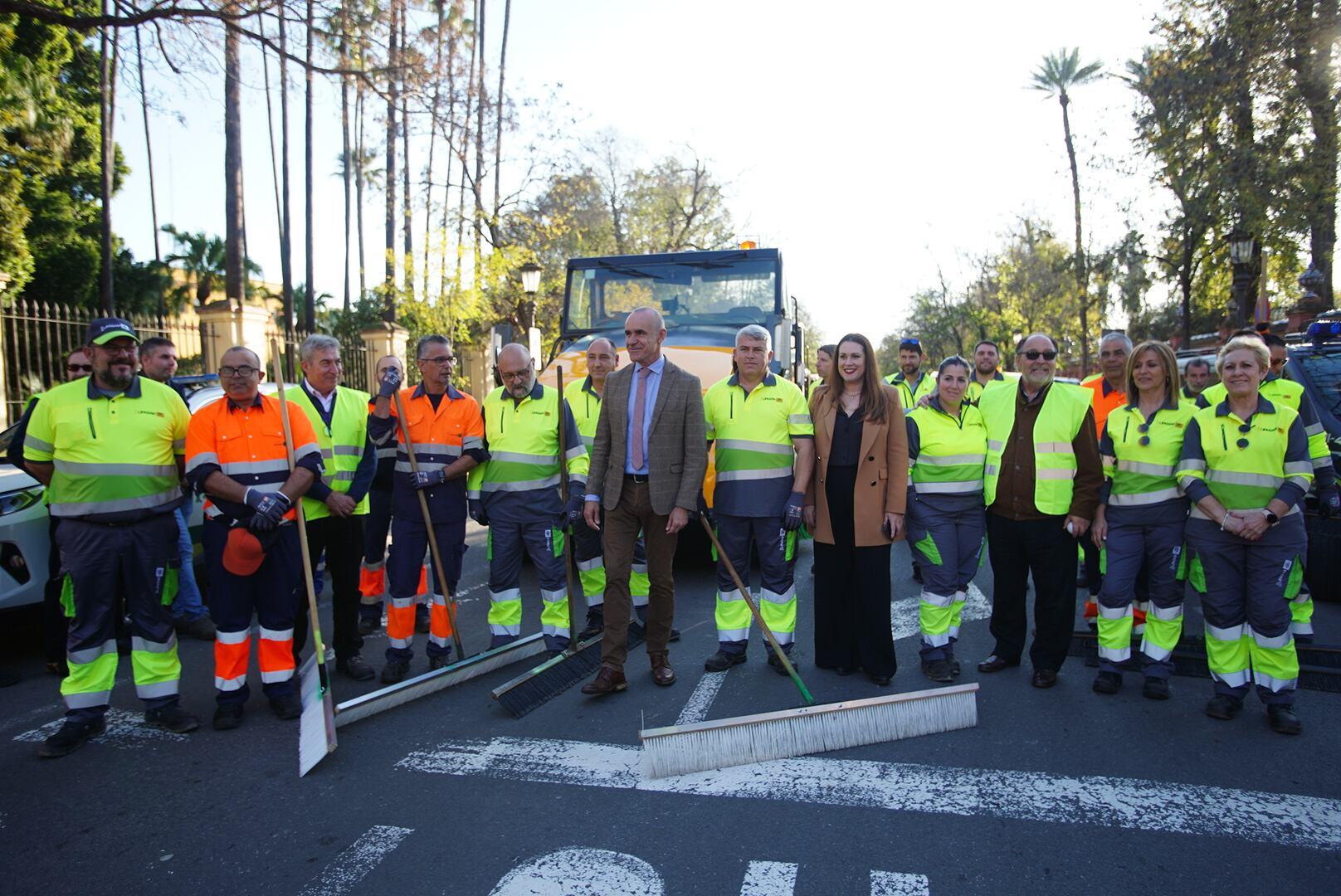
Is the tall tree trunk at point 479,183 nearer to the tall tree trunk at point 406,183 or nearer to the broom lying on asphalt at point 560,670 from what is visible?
the tall tree trunk at point 406,183

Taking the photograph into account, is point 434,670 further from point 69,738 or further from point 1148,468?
point 1148,468

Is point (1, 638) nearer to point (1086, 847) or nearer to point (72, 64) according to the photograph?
point (1086, 847)

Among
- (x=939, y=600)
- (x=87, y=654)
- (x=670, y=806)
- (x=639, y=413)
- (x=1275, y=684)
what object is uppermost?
(x=639, y=413)

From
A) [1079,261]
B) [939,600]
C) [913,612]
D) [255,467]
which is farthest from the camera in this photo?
[1079,261]

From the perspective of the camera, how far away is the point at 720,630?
214 inches

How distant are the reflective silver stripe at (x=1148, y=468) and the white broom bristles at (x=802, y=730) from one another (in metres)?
1.57

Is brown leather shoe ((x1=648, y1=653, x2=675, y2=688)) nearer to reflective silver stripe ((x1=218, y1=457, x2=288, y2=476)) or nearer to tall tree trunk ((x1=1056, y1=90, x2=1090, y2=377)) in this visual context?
reflective silver stripe ((x1=218, y1=457, x2=288, y2=476))

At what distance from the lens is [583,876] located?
3.10 m

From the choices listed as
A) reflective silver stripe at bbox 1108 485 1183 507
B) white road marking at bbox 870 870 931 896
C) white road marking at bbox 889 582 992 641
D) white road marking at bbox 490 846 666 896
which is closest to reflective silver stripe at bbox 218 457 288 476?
white road marking at bbox 490 846 666 896

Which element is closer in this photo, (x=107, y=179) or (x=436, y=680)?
(x=436, y=680)

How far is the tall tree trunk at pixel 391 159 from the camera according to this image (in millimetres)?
12828

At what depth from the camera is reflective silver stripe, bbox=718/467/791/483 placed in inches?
209

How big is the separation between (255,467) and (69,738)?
4.98 feet

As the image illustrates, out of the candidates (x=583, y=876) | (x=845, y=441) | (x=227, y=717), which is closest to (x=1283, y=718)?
(x=845, y=441)
